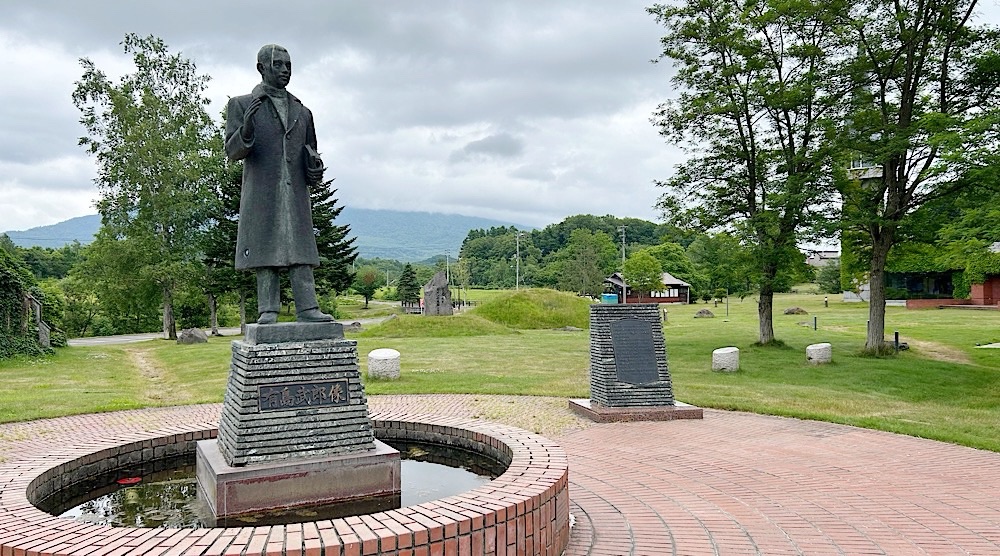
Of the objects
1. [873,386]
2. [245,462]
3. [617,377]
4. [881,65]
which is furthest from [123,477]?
[881,65]

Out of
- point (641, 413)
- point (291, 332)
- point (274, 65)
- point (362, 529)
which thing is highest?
point (274, 65)

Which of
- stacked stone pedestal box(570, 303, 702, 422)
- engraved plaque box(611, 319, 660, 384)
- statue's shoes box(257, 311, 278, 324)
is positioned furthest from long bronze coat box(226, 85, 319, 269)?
engraved plaque box(611, 319, 660, 384)

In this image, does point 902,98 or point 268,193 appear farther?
point 902,98

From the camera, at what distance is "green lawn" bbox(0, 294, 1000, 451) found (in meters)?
10.5

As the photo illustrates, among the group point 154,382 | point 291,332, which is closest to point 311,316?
point 291,332

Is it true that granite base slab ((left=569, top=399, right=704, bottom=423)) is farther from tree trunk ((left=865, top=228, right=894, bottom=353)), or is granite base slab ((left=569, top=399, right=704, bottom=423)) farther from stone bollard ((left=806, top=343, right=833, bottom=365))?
tree trunk ((left=865, top=228, right=894, bottom=353))

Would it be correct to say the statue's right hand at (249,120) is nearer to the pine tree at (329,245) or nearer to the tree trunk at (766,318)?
the tree trunk at (766,318)

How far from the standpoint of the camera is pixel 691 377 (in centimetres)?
1458

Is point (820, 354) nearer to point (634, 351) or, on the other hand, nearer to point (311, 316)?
point (634, 351)

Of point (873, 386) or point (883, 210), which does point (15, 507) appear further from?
point (883, 210)

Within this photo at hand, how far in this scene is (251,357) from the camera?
16.5 ft

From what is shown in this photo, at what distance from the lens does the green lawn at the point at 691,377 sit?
1051 centimetres

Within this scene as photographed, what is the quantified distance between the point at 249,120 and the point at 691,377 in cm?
1146

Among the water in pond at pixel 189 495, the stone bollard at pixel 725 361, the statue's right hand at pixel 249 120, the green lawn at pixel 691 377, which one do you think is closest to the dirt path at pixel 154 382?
the green lawn at pixel 691 377
